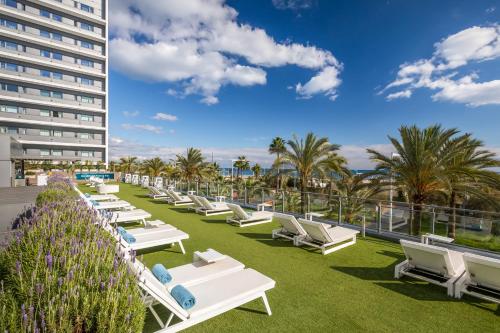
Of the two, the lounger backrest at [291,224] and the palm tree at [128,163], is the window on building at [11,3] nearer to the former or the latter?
the palm tree at [128,163]

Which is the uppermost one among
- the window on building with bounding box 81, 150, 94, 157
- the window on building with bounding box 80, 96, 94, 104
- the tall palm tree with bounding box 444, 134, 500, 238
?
the window on building with bounding box 80, 96, 94, 104

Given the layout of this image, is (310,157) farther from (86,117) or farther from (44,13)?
(44,13)

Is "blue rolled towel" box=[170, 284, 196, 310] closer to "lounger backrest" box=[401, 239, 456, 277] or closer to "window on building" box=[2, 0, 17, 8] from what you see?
"lounger backrest" box=[401, 239, 456, 277]

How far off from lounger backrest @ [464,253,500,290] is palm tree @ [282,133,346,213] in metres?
10.0

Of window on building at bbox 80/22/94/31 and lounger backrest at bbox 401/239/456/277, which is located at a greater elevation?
window on building at bbox 80/22/94/31

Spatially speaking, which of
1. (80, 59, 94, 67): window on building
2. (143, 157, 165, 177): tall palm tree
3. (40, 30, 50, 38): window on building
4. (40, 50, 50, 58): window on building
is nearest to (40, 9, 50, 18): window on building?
(40, 30, 50, 38): window on building

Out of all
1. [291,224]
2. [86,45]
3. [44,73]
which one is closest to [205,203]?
[291,224]

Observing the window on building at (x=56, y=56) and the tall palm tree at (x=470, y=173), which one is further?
the window on building at (x=56, y=56)

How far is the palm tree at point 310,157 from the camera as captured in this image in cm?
1409

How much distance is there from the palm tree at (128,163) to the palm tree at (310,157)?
122 feet

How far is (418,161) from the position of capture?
344 inches

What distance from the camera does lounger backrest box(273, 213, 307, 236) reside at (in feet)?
22.9

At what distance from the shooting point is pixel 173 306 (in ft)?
9.66

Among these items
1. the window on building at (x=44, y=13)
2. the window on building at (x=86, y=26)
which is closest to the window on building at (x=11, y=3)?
the window on building at (x=44, y=13)
